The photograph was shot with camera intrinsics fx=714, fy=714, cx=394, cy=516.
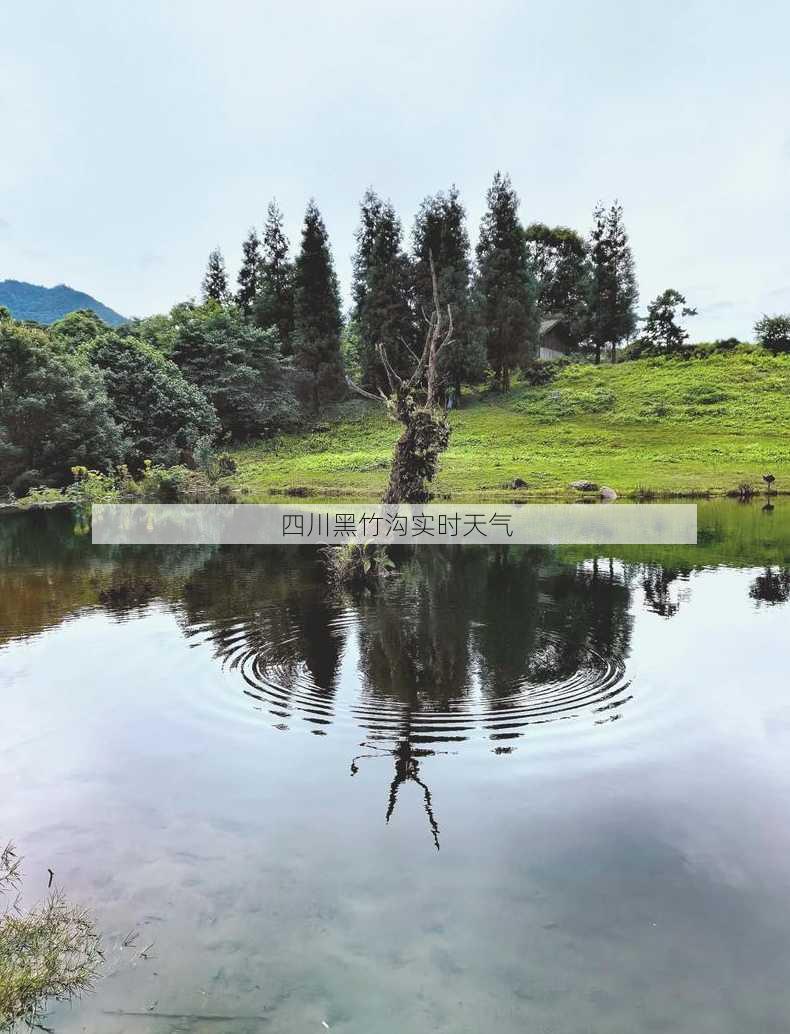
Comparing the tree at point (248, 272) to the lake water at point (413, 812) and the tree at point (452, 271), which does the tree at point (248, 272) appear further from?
the lake water at point (413, 812)

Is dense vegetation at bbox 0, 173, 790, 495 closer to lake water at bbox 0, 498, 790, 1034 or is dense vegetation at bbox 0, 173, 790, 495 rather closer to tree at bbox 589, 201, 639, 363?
tree at bbox 589, 201, 639, 363

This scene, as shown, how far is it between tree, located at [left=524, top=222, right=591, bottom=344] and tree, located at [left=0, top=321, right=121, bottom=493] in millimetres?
45299

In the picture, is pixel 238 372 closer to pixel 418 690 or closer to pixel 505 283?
pixel 505 283

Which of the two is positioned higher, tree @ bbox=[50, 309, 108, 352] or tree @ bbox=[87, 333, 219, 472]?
tree @ bbox=[50, 309, 108, 352]

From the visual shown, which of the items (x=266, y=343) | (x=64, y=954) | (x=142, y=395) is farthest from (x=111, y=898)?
(x=266, y=343)

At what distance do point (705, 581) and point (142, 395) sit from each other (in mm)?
33767

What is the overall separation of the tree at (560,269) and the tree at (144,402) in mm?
39735

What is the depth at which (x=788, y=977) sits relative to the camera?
420 cm

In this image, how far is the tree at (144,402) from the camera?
39.5 m

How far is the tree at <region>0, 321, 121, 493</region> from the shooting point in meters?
34.5

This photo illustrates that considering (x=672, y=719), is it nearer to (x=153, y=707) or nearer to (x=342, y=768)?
(x=342, y=768)

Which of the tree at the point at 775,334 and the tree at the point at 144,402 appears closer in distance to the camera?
the tree at the point at 144,402

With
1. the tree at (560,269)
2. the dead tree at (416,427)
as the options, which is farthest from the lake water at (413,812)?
the tree at (560,269)

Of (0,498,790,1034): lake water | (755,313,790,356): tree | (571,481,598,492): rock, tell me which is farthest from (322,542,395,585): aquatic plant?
(755,313,790,356): tree
